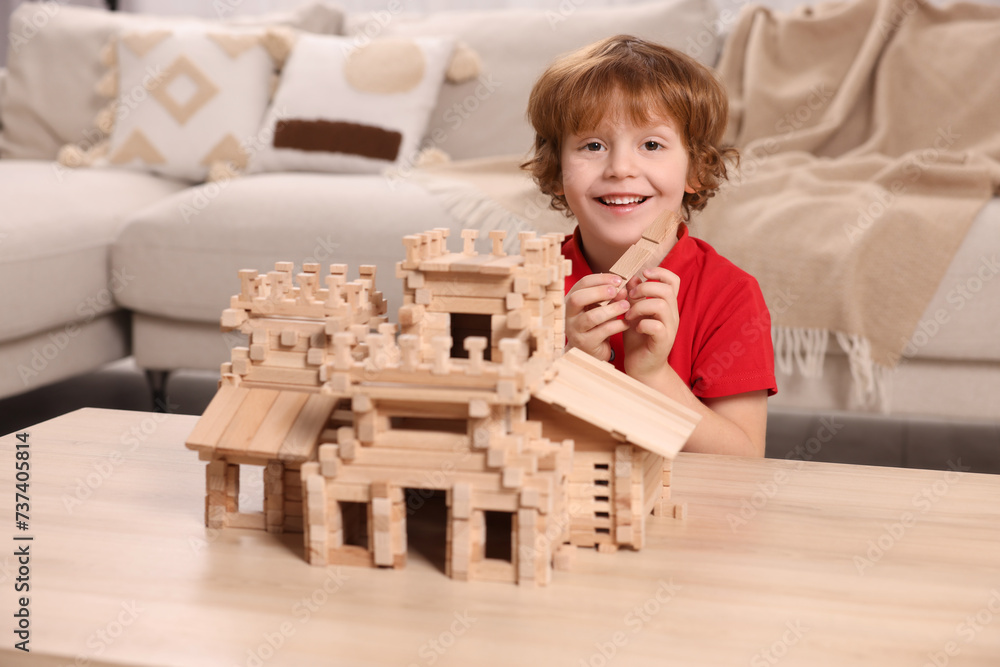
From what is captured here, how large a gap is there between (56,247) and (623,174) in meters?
1.24

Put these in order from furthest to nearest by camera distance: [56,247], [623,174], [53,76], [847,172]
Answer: [53,76], [847,172], [56,247], [623,174]

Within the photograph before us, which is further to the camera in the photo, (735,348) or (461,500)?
(735,348)

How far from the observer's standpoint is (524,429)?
647mm

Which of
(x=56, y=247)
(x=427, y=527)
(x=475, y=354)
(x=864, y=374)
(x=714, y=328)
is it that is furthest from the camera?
(x=56, y=247)

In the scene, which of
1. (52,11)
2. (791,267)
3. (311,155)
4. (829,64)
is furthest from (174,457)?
(52,11)

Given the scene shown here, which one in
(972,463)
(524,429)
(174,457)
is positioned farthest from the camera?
(972,463)

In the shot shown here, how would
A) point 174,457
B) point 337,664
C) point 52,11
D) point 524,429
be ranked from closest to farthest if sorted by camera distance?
point 337,664 < point 524,429 < point 174,457 < point 52,11

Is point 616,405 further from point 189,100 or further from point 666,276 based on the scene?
point 189,100

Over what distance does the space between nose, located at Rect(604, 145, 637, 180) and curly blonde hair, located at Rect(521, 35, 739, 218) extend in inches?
1.4

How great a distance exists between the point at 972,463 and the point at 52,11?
8.40ft

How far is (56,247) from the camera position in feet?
5.97

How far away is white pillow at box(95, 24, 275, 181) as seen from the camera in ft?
7.79

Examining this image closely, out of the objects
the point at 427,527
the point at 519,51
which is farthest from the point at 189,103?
the point at 427,527

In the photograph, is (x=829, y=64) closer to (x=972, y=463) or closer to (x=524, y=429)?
(x=972, y=463)
